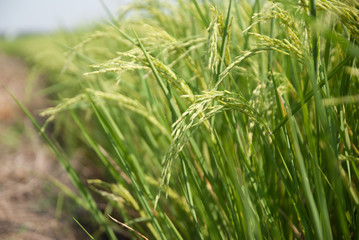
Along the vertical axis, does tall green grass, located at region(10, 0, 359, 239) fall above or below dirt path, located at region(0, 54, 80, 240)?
above

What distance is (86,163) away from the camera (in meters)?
2.17

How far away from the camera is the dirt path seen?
1456 millimetres

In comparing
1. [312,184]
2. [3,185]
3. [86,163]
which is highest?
[312,184]

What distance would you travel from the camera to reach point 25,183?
1.96 m

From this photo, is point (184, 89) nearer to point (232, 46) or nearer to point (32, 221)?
point (232, 46)

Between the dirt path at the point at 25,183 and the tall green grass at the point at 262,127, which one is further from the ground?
the tall green grass at the point at 262,127

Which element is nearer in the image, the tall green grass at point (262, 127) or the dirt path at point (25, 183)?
the tall green grass at point (262, 127)

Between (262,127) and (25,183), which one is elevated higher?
(262,127)

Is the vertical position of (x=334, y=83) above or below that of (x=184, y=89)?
below

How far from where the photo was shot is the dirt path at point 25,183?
4.78ft

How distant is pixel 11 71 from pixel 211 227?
5.13 metres

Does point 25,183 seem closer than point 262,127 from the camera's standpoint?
No

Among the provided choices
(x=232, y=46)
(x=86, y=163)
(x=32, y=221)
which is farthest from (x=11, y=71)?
(x=232, y=46)

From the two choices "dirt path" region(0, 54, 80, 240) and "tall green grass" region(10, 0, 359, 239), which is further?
"dirt path" region(0, 54, 80, 240)
